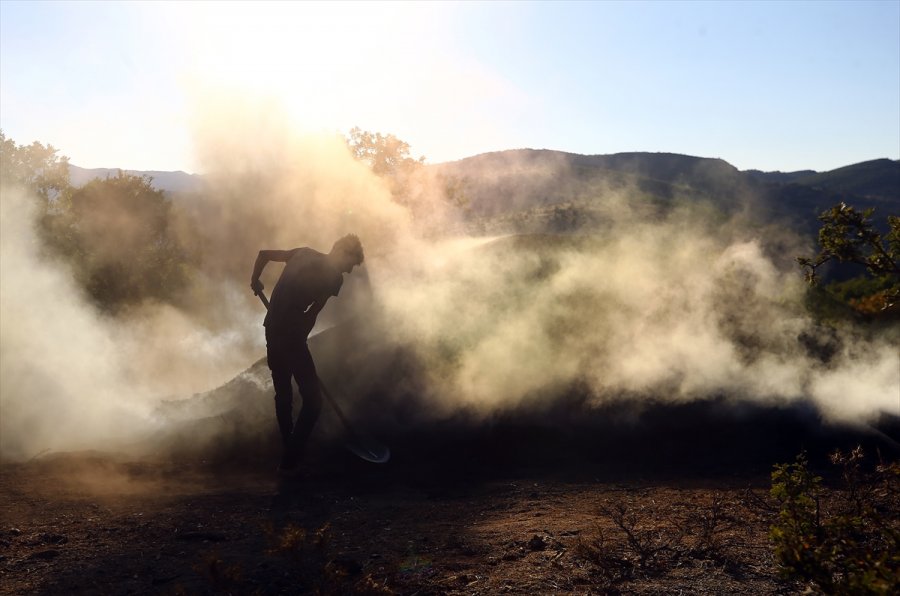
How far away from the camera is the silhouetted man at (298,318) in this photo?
658 cm

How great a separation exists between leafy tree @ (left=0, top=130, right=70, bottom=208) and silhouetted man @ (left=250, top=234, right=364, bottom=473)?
991 inches

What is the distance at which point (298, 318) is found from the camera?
6.63m

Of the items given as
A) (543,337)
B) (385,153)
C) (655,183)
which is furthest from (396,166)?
(655,183)

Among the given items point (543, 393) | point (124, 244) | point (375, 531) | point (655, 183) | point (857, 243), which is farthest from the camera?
point (655, 183)

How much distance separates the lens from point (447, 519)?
5.25 m

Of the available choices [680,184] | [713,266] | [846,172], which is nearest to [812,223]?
[680,184]

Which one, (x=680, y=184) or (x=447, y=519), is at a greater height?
(x=680, y=184)

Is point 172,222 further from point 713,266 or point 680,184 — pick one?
point 680,184

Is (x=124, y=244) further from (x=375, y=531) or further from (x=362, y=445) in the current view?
(x=375, y=531)

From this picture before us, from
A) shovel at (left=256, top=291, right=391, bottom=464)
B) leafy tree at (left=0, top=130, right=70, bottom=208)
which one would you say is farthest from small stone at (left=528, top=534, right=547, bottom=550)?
leafy tree at (left=0, top=130, right=70, bottom=208)

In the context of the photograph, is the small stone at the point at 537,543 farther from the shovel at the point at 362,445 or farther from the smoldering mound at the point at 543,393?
the shovel at the point at 362,445

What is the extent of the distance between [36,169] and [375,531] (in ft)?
103

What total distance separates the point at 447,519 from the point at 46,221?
24.0 m

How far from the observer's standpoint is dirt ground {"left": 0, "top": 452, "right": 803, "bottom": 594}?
381cm
